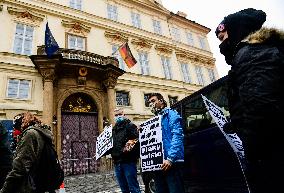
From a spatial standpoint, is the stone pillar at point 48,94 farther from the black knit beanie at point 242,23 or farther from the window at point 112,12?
the black knit beanie at point 242,23

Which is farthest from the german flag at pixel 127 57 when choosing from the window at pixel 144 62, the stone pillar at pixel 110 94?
the window at pixel 144 62

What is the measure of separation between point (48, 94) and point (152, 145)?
12.5 meters

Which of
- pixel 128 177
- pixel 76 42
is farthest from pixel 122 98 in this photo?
pixel 128 177

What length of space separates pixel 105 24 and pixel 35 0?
5.56 m

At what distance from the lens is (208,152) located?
14.0ft

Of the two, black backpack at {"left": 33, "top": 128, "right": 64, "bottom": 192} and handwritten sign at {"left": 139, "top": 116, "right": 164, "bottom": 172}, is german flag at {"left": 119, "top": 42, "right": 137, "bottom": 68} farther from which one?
black backpack at {"left": 33, "top": 128, "right": 64, "bottom": 192}

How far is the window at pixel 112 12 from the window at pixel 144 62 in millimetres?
3974

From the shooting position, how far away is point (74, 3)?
20562 mm

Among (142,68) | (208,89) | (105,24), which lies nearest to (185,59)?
(142,68)

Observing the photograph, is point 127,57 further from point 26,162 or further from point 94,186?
point 26,162

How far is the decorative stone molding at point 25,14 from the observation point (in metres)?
16.8

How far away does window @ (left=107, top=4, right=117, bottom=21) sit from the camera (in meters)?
22.3

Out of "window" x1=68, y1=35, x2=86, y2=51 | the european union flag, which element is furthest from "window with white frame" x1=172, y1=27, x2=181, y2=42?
the european union flag

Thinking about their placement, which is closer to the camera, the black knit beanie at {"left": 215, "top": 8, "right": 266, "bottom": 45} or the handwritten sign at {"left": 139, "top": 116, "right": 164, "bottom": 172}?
the black knit beanie at {"left": 215, "top": 8, "right": 266, "bottom": 45}
